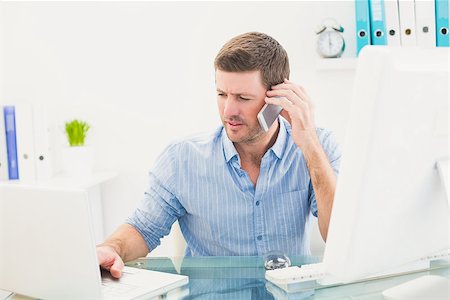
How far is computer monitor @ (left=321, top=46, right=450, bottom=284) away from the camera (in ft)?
2.48

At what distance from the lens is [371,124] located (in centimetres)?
76

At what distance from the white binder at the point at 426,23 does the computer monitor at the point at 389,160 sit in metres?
1.50

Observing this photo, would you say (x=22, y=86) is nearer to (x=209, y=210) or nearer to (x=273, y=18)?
(x=273, y=18)

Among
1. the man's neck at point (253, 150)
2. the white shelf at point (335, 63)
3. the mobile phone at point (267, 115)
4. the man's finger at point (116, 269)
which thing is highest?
the white shelf at point (335, 63)

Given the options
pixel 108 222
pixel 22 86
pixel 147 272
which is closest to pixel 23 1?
pixel 22 86

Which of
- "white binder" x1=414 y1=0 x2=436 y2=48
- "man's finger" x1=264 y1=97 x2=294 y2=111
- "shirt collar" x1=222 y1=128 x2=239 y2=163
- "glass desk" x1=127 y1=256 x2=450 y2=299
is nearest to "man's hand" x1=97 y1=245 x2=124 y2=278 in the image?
"glass desk" x1=127 y1=256 x2=450 y2=299

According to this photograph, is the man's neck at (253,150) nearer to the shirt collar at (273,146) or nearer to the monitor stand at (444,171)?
the shirt collar at (273,146)

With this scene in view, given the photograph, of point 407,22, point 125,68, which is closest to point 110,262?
point 125,68

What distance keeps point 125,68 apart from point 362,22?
3.49ft

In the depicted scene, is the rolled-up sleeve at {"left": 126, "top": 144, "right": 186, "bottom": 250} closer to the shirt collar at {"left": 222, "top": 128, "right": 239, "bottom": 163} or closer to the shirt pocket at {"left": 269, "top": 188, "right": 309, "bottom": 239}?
the shirt collar at {"left": 222, "top": 128, "right": 239, "bottom": 163}

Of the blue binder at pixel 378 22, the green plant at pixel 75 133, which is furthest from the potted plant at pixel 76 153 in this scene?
the blue binder at pixel 378 22

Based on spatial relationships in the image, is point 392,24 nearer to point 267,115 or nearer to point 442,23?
point 442,23

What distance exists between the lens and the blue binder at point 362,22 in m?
2.30

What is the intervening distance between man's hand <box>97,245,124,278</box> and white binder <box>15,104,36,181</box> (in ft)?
3.88
